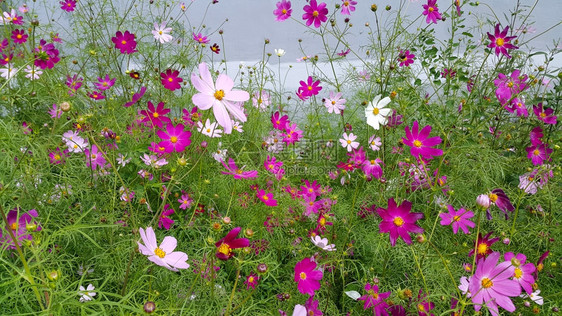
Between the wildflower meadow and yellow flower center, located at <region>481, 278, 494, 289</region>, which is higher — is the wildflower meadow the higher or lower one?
the higher one

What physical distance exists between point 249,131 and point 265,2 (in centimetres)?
139

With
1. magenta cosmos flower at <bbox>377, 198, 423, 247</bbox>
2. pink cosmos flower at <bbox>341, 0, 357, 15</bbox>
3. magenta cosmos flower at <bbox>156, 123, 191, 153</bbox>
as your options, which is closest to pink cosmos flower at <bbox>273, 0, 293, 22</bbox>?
pink cosmos flower at <bbox>341, 0, 357, 15</bbox>

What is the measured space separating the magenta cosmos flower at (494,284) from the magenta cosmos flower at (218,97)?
1.78 ft

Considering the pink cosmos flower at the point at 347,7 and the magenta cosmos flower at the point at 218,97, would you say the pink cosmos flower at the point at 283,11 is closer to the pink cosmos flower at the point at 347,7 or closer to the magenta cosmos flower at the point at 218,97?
the pink cosmos flower at the point at 347,7

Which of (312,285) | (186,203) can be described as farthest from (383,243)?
(186,203)

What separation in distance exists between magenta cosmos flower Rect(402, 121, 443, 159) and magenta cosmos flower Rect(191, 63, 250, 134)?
0.45m

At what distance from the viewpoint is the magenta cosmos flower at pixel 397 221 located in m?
0.81

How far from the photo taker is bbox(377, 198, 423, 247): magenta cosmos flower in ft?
2.67

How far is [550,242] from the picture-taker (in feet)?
3.68

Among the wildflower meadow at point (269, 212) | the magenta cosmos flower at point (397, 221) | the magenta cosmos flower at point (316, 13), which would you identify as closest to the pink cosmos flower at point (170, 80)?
the wildflower meadow at point (269, 212)

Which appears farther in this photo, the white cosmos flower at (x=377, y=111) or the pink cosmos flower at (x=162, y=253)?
the white cosmos flower at (x=377, y=111)

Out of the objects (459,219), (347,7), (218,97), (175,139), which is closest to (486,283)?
(459,219)

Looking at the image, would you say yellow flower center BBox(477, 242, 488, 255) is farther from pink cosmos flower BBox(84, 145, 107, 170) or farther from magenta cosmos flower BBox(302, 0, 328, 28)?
pink cosmos flower BBox(84, 145, 107, 170)

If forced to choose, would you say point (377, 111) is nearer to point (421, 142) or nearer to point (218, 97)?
point (421, 142)
